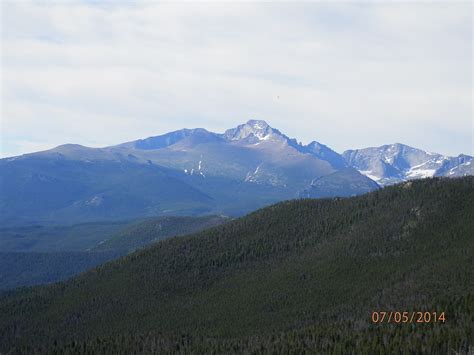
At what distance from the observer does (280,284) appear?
14338 centimetres

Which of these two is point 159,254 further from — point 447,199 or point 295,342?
point 295,342

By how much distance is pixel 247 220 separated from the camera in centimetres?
19562

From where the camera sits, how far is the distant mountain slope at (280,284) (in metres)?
101

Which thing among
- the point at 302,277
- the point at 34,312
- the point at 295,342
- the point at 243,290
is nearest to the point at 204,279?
the point at 243,290

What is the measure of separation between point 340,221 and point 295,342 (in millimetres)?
92347
